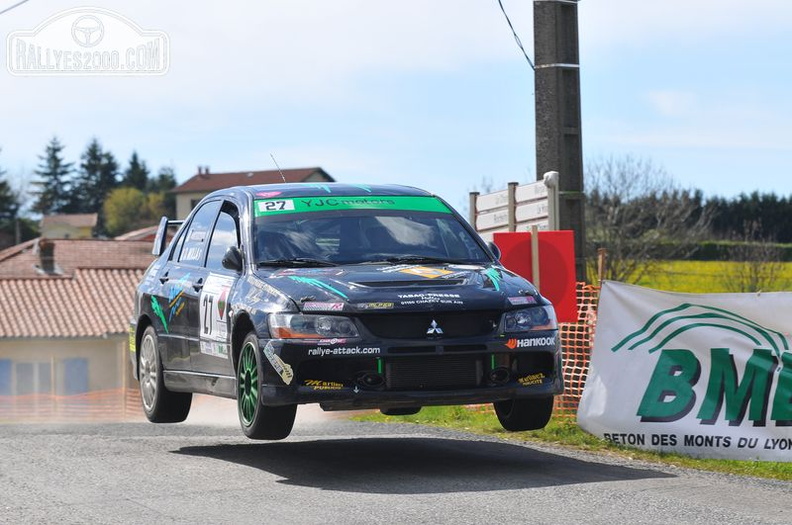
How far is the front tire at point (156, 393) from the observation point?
35.9ft

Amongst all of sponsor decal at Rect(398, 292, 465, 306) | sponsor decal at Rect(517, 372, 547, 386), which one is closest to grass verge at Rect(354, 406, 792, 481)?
sponsor decal at Rect(517, 372, 547, 386)

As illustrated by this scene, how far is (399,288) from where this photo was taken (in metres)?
8.46

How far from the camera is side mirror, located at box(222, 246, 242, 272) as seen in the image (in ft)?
30.8

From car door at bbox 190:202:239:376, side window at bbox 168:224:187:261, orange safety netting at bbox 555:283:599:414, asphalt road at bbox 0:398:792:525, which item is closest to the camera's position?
asphalt road at bbox 0:398:792:525

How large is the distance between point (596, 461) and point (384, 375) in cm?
214

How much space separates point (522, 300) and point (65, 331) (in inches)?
1913

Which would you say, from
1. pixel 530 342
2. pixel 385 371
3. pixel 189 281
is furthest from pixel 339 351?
pixel 189 281

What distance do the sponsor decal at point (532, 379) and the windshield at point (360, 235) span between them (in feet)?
3.65

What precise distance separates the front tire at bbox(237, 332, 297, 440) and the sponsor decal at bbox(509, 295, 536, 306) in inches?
61.0

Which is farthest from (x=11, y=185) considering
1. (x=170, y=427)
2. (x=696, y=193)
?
(x=170, y=427)

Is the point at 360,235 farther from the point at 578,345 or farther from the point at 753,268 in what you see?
the point at 753,268

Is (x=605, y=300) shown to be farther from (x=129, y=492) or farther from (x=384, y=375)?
(x=129, y=492)

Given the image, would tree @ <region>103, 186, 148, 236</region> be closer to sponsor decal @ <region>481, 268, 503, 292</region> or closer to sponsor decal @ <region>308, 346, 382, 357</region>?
sponsor decal @ <region>481, 268, 503, 292</region>

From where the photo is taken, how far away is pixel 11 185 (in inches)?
5576
